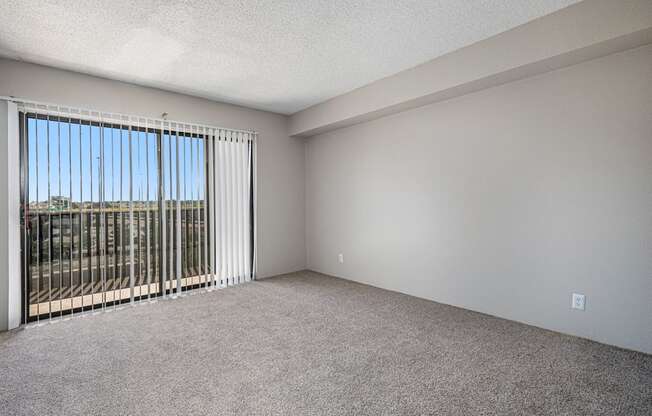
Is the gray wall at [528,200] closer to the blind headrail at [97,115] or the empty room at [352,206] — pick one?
the empty room at [352,206]

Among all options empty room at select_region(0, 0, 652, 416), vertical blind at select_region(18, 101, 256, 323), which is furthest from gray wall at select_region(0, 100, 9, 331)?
vertical blind at select_region(18, 101, 256, 323)

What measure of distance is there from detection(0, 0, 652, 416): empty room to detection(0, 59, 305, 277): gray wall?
0.03m

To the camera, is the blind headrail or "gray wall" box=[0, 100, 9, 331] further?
the blind headrail


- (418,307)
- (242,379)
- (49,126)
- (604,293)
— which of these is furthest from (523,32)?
(49,126)

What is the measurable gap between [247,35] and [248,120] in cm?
211

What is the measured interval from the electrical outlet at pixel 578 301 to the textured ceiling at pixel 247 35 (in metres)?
2.26

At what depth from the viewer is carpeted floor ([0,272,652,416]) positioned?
1807mm

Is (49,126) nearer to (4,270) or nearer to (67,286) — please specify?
(4,270)

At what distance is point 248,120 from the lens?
15.2 ft

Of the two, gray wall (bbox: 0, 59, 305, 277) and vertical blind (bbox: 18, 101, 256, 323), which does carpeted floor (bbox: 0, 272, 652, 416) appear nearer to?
vertical blind (bbox: 18, 101, 256, 323)

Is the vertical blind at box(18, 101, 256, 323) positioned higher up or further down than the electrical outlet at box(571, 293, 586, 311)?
higher up

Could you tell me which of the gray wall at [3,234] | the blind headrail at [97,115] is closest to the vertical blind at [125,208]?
the blind headrail at [97,115]

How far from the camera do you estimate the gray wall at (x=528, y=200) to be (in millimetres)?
2379

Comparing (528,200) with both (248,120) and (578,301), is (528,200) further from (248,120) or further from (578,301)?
(248,120)
